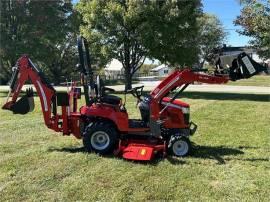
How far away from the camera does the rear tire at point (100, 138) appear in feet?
27.3

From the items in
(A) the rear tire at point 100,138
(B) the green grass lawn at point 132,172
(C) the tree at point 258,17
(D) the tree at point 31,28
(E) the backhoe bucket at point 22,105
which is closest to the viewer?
(B) the green grass lawn at point 132,172

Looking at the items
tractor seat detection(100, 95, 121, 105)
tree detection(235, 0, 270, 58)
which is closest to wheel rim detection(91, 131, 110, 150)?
tractor seat detection(100, 95, 121, 105)

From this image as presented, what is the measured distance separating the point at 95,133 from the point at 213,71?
2.39 metres

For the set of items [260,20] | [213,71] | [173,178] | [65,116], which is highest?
[260,20]

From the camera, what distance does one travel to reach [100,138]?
841 cm

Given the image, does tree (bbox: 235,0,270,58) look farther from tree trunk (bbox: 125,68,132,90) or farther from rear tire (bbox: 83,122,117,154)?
tree trunk (bbox: 125,68,132,90)

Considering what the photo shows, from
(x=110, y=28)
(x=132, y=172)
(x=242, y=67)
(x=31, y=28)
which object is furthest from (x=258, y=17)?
(x=31, y=28)

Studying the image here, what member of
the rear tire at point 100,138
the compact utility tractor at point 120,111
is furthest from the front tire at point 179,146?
the rear tire at point 100,138

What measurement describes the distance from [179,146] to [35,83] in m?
2.90

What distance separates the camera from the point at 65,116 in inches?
345

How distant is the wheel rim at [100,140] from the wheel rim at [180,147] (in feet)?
3.88

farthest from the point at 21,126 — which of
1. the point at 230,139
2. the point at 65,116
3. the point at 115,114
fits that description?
the point at 230,139

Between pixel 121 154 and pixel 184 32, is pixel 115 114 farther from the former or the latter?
pixel 184 32

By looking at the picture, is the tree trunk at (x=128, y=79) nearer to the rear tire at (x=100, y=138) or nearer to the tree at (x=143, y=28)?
the tree at (x=143, y=28)
